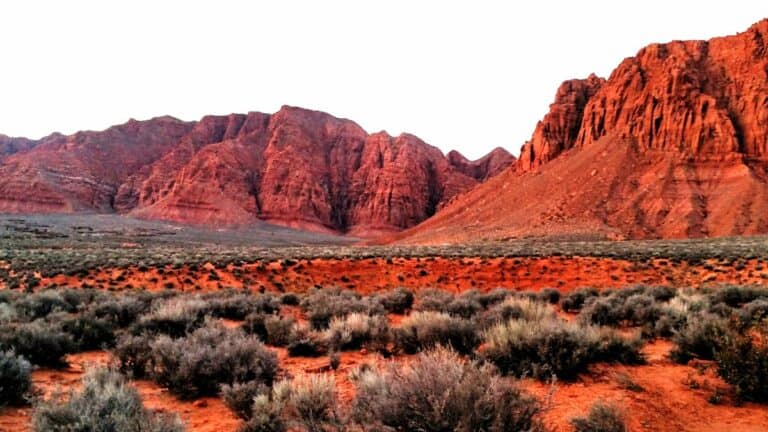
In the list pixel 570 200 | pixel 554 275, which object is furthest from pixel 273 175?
pixel 554 275

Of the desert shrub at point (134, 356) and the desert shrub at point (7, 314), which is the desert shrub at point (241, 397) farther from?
the desert shrub at point (7, 314)

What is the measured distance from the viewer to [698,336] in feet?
25.2

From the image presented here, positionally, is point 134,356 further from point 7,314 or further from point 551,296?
point 551,296

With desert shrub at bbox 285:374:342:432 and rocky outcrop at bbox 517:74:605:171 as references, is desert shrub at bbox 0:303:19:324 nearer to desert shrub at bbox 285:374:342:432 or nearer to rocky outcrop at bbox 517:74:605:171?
desert shrub at bbox 285:374:342:432

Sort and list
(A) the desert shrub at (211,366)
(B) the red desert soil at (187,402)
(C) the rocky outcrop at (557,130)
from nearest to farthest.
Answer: (B) the red desert soil at (187,402)
(A) the desert shrub at (211,366)
(C) the rocky outcrop at (557,130)

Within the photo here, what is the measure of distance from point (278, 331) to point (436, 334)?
349 centimetres

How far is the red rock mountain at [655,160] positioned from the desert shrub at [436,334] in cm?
4984

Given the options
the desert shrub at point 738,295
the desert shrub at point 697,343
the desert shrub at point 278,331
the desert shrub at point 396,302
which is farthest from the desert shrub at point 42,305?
the desert shrub at point 738,295

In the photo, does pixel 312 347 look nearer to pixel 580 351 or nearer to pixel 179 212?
pixel 580 351

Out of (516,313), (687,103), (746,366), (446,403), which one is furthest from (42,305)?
(687,103)

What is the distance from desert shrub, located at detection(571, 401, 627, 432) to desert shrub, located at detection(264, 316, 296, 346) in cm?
593

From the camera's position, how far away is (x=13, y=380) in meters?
5.91

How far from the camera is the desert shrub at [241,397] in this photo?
5.40 metres

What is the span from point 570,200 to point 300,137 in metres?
104
